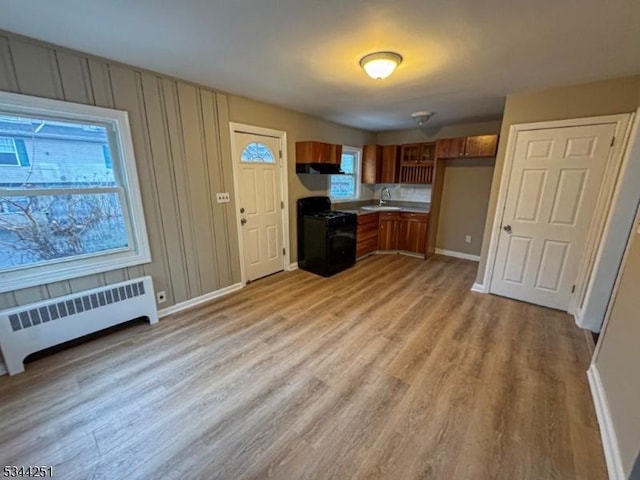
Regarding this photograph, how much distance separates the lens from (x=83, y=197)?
2.26 metres

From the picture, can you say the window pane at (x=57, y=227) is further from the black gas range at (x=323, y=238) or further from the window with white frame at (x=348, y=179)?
the window with white frame at (x=348, y=179)

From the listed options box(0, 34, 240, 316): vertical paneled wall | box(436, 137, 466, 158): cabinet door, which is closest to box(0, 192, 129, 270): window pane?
box(0, 34, 240, 316): vertical paneled wall

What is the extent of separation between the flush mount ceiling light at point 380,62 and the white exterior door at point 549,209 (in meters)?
1.94

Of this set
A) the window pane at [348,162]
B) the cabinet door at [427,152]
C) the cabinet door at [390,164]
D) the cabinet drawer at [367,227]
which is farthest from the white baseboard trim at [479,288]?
the window pane at [348,162]

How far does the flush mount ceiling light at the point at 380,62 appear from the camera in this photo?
1.97m

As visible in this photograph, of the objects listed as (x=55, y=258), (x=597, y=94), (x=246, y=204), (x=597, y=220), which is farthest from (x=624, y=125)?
(x=55, y=258)

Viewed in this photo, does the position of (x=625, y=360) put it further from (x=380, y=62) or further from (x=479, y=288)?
(x=380, y=62)

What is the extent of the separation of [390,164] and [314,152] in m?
2.03

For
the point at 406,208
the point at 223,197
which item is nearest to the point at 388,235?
the point at 406,208

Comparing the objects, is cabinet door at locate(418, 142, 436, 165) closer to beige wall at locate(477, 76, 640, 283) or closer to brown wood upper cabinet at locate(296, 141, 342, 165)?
Answer: beige wall at locate(477, 76, 640, 283)

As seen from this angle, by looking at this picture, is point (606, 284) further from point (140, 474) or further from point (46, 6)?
point (46, 6)

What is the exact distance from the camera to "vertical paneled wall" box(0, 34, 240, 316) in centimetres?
194

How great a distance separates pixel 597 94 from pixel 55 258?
5.12 metres

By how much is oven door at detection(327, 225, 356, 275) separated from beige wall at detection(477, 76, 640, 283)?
6.68 feet
